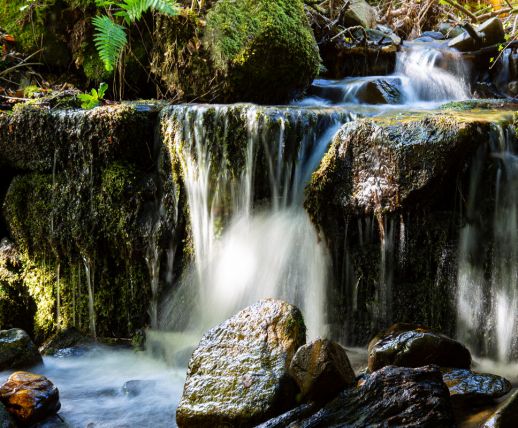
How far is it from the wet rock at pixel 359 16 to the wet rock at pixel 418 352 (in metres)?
5.68

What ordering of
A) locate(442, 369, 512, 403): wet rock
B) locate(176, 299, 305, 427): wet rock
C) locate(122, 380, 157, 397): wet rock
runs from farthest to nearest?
locate(122, 380, 157, 397): wet rock < locate(176, 299, 305, 427): wet rock < locate(442, 369, 512, 403): wet rock

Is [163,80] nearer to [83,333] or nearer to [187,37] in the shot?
[187,37]

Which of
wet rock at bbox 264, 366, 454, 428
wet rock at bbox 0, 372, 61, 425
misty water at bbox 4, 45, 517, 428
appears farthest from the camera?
misty water at bbox 4, 45, 517, 428

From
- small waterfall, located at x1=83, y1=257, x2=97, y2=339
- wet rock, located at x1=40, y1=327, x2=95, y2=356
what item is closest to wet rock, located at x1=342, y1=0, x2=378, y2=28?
small waterfall, located at x1=83, y1=257, x2=97, y2=339

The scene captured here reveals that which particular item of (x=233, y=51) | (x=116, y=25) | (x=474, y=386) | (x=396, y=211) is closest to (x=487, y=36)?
(x=233, y=51)

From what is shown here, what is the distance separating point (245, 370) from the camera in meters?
3.09

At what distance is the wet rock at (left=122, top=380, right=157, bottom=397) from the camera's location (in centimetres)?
391

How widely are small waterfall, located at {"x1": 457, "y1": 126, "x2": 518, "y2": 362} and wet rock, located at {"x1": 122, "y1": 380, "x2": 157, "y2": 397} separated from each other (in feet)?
7.65

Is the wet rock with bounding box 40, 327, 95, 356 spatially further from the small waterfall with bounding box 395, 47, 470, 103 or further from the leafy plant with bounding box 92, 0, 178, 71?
the small waterfall with bounding box 395, 47, 470, 103

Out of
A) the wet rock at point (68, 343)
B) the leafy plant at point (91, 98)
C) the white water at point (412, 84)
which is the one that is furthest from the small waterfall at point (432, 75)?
the wet rock at point (68, 343)

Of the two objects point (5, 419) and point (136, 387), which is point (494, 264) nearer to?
point (136, 387)

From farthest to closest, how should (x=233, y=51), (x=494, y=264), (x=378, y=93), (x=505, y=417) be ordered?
(x=378, y=93), (x=233, y=51), (x=494, y=264), (x=505, y=417)

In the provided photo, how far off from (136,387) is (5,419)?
3.28 feet

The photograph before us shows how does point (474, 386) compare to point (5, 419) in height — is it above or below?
above
